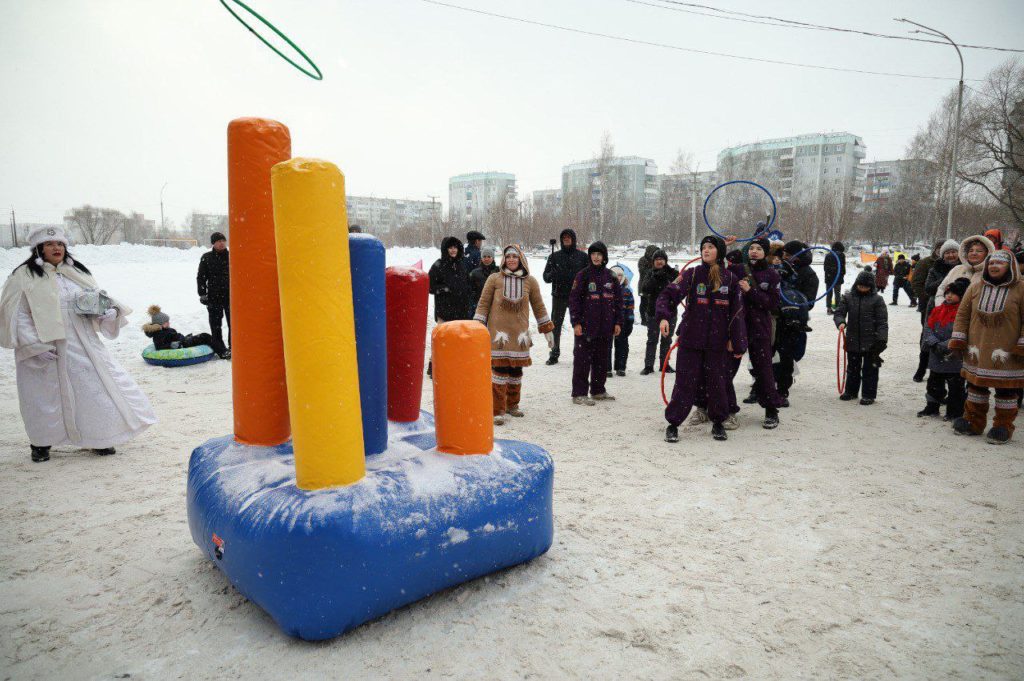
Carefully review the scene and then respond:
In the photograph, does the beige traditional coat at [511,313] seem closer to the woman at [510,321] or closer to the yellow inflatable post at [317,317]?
the woman at [510,321]

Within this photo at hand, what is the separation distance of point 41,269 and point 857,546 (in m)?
6.33

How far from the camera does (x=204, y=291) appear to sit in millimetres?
8797

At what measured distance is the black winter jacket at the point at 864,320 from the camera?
6.66 m

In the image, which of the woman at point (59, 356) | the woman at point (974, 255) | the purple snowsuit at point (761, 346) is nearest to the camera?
the woman at point (59, 356)

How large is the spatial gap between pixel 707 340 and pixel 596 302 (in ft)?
5.75

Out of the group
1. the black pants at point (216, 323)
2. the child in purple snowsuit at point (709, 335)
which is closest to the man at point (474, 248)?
the black pants at point (216, 323)

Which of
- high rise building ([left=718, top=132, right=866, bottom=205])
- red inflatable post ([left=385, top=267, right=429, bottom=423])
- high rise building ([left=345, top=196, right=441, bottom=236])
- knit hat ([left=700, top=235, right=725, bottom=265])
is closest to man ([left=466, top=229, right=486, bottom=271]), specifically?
knit hat ([left=700, top=235, right=725, bottom=265])

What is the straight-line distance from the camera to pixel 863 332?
6.78 metres

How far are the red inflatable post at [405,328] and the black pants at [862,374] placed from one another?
5814 mm

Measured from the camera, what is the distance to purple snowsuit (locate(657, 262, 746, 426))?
5.36 metres

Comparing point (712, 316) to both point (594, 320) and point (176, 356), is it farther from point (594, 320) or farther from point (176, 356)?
point (176, 356)

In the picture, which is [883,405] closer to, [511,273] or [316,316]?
[511,273]

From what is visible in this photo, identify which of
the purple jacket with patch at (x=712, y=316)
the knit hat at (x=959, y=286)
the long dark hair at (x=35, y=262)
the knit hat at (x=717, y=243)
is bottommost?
the purple jacket with patch at (x=712, y=316)

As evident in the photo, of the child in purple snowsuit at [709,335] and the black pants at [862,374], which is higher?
the child in purple snowsuit at [709,335]
